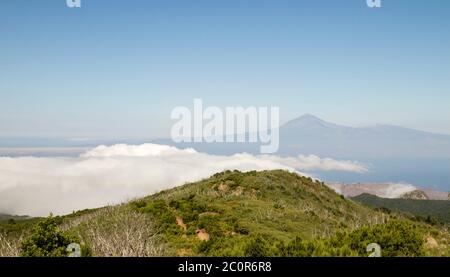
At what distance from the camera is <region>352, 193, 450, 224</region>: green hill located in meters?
119

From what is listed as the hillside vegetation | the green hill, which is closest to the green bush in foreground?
the hillside vegetation

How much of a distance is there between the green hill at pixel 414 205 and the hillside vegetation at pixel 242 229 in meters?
63.5

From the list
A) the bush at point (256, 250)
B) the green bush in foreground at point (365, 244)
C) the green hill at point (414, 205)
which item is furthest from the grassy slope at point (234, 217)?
the green hill at point (414, 205)

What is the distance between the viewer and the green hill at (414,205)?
389 ft

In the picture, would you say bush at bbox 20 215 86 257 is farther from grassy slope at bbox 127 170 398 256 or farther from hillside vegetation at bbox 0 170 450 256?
grassy slope at bbox 127 170 398 256

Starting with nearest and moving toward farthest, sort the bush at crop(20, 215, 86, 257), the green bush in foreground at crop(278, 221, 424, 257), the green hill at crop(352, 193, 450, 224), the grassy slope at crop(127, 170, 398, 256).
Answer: the bush at crop(20, 215, 86, 257)
the green bush in foreground at crop(278, 221, 424, 257)
the grassy slope at crop(127, 170, 398, 256)
the green hill at crop(352, 193, 450, 224)

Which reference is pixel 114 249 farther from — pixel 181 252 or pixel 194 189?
pixel 194 189

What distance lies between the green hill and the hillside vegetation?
63.5m

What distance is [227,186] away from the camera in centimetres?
5138

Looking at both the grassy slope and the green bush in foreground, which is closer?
the green bush in foreground

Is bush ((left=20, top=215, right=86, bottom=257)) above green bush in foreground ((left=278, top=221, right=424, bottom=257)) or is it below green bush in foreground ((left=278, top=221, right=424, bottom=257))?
above

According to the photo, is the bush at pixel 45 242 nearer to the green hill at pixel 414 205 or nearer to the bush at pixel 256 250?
the bush at pixel 256 250

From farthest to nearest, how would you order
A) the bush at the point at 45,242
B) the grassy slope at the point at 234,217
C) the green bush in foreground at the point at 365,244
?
the grassy slope at the point at 234,217
the green bush in foreground at the point at 365,244
the bush at the point at 45,242
